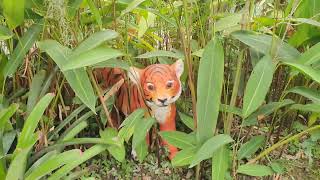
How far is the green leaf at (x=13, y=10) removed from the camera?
115 centimetres

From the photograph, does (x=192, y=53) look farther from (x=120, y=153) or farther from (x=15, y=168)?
(x=15, y=168)

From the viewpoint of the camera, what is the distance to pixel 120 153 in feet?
3.97

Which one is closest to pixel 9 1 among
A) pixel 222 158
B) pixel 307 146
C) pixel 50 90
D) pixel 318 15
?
pixel 50 90

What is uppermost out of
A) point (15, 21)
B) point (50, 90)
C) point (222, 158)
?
point (15, 21)

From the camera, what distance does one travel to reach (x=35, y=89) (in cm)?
133

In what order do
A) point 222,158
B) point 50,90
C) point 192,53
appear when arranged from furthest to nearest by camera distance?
point 50,90
point 192,53
point 222,158

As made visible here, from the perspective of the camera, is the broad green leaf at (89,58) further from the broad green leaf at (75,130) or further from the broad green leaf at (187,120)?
the broad green leaf at (187,120)

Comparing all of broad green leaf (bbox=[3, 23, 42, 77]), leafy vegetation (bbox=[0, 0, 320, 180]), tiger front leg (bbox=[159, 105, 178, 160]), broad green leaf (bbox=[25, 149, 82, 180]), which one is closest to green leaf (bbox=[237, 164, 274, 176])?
leafy vegetation (bbox=[0, 0, 320, 180])

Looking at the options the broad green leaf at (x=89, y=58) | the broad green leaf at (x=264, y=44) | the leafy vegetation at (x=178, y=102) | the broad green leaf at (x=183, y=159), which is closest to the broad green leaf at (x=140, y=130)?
the leafy vegetation at (x=178, y=102)

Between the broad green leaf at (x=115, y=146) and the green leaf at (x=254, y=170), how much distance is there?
1.05ft

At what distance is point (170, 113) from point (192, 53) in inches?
7.4

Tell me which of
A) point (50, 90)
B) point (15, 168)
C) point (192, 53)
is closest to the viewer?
point (15, 168)

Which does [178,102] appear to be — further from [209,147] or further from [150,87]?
[209,147]

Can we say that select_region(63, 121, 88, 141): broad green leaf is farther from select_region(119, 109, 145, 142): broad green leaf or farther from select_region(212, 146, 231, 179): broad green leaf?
select_region(212, 146, 231, 179): broad green leaf
